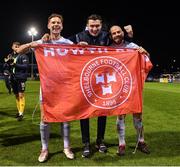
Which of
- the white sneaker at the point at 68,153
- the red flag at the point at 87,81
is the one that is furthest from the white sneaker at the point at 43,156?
the red flag at the point at 87,81

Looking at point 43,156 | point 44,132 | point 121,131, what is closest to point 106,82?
point 121,131

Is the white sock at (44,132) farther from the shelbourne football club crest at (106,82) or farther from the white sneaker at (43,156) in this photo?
the shelbourne football club crest at (106,82)

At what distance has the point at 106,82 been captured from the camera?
21.7 ft

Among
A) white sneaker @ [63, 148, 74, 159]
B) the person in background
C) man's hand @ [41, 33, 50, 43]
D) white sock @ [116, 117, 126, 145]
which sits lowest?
white sneaker @ [63, 148, 74, 159]

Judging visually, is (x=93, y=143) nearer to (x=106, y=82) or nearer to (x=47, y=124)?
(x=47, y=124)

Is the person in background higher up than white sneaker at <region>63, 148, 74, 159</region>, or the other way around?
the person in background

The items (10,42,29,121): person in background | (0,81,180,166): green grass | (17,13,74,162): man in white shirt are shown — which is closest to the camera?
(0,81,180,166): green grass

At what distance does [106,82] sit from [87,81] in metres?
0.33

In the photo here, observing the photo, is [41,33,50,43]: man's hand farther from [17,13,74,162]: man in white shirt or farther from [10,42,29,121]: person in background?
[10,42,29,121]: person in background

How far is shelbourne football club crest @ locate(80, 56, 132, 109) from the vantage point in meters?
6.50

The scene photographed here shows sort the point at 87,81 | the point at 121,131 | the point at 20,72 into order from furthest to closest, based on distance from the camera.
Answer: the point at 20,72, the point at 121,131, the point at 87,81

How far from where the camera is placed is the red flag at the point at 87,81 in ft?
20.6

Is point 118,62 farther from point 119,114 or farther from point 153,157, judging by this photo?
point 153,157

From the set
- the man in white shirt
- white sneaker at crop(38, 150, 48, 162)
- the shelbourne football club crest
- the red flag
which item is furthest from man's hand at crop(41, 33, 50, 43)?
white sneaker at crop(38, 150, 48, 162)
